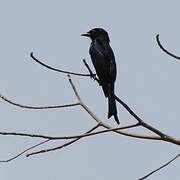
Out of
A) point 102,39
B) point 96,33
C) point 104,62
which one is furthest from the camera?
point 96,33

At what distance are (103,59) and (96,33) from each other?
89 cm

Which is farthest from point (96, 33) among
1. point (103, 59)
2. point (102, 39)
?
point (103, 59)

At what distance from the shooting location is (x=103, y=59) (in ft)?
23.4

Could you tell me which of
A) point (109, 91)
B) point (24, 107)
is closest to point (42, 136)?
point (24, 107)

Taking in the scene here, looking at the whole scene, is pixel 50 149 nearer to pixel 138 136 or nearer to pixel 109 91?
pixel 138 136

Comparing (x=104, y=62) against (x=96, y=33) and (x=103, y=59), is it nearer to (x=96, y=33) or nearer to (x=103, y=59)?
(x=103, y=59)

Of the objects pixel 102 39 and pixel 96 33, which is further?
pixel 96 33

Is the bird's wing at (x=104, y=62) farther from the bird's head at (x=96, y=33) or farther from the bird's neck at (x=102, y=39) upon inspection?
the bird's head at (x=96, y=33)

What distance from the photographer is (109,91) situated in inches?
251

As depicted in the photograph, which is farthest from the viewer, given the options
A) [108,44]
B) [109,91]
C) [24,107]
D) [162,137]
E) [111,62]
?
[108,44]

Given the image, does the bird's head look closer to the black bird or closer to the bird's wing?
the black bird

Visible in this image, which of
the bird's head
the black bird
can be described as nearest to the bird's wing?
the black bird

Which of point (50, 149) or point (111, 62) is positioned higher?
point (111, 62)

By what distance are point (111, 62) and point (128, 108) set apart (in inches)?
140
